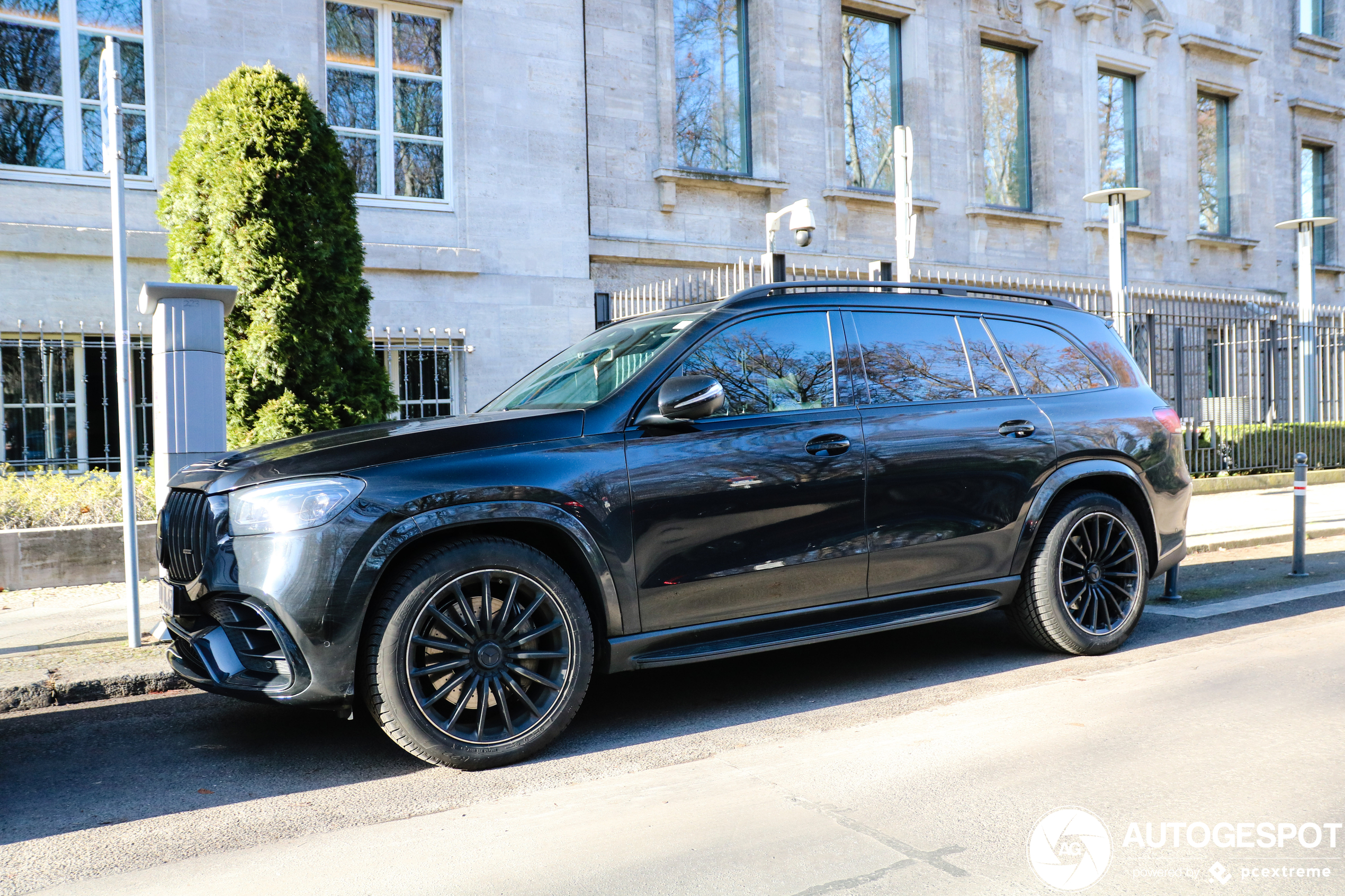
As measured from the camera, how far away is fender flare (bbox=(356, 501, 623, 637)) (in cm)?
381

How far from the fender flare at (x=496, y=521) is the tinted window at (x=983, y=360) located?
233 centimetres

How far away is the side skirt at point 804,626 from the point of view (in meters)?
4.30

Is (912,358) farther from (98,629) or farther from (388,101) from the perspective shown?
(388,101)

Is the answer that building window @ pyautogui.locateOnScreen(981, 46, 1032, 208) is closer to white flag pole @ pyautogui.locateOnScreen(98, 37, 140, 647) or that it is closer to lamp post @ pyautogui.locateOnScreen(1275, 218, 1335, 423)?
lamp post @ pyautogui.locateOnScreen(1275, 218, 1335, 423)

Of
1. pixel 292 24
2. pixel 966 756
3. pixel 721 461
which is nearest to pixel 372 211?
pixel 292 24

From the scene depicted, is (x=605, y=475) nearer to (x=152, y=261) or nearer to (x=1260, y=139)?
(x=152, y=261)

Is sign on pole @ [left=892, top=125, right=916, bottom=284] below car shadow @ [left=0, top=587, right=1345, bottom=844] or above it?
above

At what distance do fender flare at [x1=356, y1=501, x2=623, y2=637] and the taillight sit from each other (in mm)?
3505

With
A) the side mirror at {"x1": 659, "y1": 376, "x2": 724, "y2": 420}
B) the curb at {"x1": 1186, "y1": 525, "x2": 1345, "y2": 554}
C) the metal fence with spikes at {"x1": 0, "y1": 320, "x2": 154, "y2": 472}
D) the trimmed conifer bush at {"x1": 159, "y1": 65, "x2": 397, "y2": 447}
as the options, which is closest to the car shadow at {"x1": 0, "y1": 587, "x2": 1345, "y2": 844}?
the side mirror at {"x1": 659, "y1": 376, "x2": 724, "y2": 420}

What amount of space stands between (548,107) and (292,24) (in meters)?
3.19

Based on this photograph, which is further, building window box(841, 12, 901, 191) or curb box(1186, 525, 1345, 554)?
building window box(841, 12, 901, 191)

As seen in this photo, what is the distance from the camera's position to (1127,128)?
20438 mm

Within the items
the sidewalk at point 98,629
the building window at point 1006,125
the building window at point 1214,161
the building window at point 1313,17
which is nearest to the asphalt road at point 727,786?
the sidewalk at point 98,629

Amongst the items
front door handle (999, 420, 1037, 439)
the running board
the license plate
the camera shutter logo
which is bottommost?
the camera shutter logo
